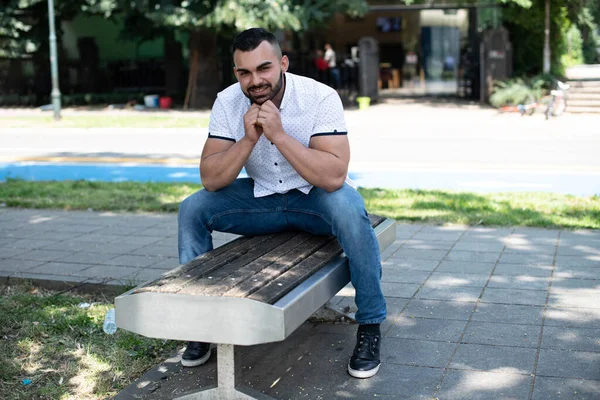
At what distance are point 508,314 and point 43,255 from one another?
146 inches

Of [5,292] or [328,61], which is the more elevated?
[328,61]

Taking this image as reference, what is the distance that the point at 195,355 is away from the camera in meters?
4.16

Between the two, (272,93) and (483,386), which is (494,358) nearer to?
(483,386)

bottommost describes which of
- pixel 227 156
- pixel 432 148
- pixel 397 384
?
pixel 397 384

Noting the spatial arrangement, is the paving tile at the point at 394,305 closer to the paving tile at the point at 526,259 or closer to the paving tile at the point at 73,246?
the paving tile at the point at 526,259

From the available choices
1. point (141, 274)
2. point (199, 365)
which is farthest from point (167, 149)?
point (199, 365)

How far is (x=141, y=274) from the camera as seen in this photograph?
19.4 ft

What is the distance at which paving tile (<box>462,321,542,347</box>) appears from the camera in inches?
172

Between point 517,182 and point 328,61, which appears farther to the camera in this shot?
point 328,61

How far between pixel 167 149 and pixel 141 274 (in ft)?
34.6

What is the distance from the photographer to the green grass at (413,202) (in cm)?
776

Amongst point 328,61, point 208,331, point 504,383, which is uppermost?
point 328,61

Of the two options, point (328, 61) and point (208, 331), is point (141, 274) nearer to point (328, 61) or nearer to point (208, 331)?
point (208, 331)

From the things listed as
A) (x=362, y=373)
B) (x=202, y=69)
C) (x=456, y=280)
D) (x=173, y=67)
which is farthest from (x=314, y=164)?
(x=173, y=67)
